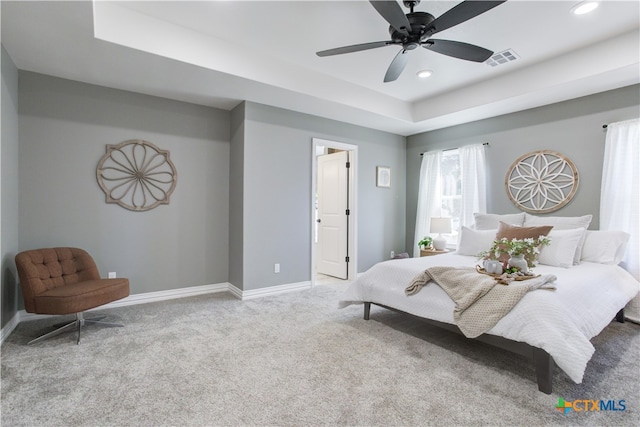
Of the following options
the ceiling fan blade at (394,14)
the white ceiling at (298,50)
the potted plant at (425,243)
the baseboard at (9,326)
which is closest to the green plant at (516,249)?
the ceiling fan blade at (394,14)

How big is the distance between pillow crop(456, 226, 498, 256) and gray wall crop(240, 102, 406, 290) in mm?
1792

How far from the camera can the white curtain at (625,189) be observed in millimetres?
3406

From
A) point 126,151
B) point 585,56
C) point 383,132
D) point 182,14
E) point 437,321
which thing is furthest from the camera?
point 383,132

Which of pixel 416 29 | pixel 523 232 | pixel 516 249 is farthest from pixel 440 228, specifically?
pixel 416 29

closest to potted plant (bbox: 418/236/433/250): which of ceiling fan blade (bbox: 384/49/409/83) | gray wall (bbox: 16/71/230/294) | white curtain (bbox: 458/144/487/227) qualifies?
white curtain (bbox: 458/144/487/227)

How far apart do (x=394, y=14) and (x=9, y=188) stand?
3552 mm

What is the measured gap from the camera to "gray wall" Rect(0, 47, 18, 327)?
107 inches

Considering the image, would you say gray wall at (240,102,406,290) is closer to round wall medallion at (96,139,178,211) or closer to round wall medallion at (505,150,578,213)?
round wall medallion at (96,139,178,211)

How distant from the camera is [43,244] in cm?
329

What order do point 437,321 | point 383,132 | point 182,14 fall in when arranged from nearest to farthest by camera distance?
point 437,321 < point 182,14 < point 383,132

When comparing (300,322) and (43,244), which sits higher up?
(43,244)

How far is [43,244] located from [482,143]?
18.7 ft

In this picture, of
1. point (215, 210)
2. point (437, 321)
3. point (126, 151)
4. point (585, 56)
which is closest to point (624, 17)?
point (585, 56)

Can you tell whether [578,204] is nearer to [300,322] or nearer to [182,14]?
[300,322]
